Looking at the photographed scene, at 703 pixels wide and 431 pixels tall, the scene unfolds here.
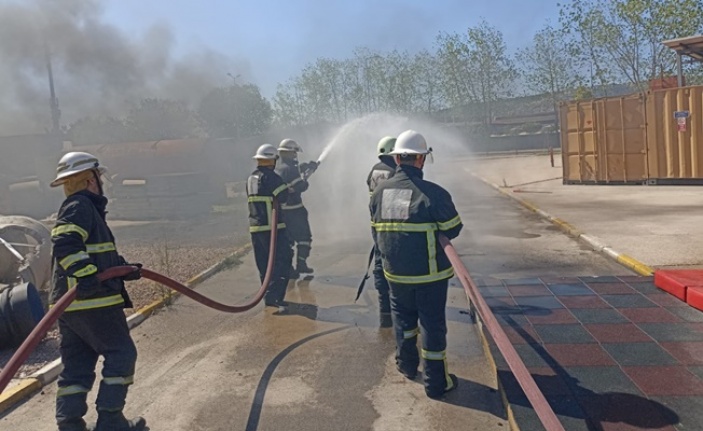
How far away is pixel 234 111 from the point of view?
37.3m

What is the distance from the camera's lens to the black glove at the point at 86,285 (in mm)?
3641

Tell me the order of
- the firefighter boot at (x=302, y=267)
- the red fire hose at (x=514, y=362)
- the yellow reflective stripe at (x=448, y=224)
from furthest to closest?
1. the firefighter boot at (x=302, y=267)
2. the yellow reflective stripe at (x=448, y=224)
3. the red fire hose at (x=514, y=362)

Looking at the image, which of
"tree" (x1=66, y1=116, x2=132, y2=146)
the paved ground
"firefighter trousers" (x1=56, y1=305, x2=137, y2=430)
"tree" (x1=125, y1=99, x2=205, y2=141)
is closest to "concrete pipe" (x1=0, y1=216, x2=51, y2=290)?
"firefighter trousers" (x1=56, y1=305, x2=137, y2=430)

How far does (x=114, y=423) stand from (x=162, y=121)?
1400 inches

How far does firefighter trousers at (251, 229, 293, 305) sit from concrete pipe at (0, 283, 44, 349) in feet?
7.49

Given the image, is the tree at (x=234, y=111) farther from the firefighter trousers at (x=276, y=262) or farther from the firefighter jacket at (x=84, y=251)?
the firefighter jacket at (x=84, y=251)

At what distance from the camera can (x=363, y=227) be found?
40.8ft

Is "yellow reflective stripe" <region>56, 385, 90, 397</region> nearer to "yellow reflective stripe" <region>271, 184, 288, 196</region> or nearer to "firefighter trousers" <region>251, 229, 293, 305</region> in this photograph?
"firefighter trousers" <region>251, 229, 293, 305</region>

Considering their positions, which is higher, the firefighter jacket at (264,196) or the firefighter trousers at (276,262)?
the firefighter jacket at (264,196)

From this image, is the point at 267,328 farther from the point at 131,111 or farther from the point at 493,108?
Result: the point at 493,108

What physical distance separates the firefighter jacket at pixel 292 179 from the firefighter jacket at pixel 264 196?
713 mm

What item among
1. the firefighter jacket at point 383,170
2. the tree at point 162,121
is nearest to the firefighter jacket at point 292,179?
the firefighter jacket at point 383,170

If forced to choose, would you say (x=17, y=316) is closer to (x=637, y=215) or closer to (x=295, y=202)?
(x=295, y=202)

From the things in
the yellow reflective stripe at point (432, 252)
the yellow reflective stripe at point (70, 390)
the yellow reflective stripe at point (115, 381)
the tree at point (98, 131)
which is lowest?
the yellow reflective stripe at point (70, 390)
